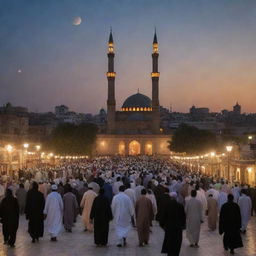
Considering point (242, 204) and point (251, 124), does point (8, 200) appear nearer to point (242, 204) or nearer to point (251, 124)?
point (242, 204)

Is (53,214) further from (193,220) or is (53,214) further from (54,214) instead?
(193,220)

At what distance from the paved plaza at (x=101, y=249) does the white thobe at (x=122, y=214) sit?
288 mm

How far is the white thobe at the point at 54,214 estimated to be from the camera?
10562 mm

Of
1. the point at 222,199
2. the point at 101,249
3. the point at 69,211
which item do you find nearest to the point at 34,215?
the point at 101,249

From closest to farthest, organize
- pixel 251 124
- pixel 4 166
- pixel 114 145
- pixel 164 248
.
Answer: pixel 164 248 → pixel 4 166 → pixel 114 145 → pixel 251 124

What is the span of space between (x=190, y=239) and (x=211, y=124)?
132358mm

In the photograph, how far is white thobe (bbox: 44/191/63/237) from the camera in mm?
10562

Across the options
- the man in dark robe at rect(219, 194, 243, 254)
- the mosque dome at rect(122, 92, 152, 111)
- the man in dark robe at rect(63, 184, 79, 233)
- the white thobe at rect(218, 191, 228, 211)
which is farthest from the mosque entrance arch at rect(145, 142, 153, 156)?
the man in dark robe at rect(219, 194, 243, 254)

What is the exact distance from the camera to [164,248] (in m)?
8.12

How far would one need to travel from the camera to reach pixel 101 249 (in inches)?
379

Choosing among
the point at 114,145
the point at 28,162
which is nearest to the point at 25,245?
the point at 28,162

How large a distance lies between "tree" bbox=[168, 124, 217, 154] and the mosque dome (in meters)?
39.2

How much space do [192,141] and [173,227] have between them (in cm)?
5814

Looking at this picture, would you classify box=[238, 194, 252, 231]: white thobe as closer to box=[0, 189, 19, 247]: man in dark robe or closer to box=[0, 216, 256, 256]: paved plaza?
box=[0, 216, 256, 256]: paved plaza
